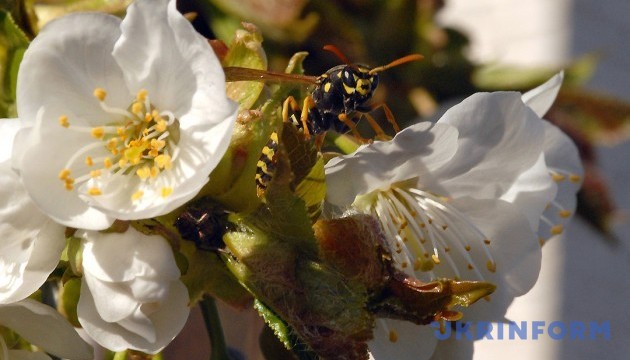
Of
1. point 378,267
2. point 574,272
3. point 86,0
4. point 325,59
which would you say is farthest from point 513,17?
point 378,267

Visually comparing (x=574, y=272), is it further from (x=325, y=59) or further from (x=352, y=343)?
(x=352, y=343)

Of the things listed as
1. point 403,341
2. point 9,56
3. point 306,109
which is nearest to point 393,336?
point 403,341

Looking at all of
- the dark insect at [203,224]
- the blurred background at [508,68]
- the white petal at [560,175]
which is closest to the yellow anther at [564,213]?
the white petal at [560,175]

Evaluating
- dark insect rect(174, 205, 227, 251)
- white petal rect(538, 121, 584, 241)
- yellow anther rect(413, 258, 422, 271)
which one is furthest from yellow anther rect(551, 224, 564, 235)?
dark insect rect(174, 205, 227, 251)

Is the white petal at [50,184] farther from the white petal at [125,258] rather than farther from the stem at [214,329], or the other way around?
the stem at [214,329]

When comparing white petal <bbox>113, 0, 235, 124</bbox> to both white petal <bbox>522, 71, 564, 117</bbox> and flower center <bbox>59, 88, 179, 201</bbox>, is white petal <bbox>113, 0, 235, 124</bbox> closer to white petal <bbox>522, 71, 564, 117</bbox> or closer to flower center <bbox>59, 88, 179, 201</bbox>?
flower center <bbox>59, 88, 179, 201</bbox>
